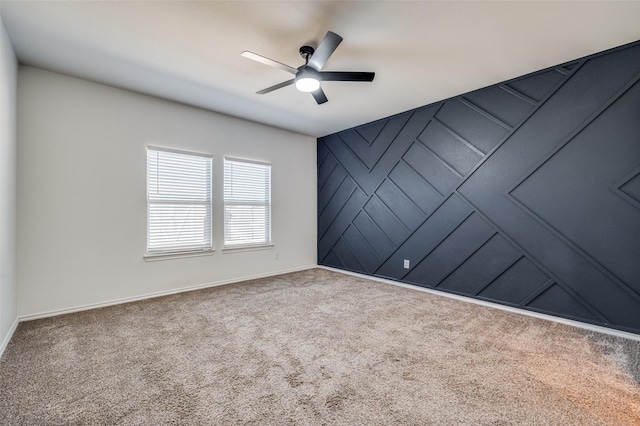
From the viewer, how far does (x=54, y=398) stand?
5.69 feet

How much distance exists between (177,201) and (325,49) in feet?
9.38

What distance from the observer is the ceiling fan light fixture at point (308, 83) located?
265cm

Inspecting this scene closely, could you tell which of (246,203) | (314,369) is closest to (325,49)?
(314,369)

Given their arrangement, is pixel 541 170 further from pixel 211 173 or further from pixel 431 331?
pixel 211 173

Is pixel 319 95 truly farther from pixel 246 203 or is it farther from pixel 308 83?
pixel 246 203

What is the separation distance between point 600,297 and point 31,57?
5954 mm

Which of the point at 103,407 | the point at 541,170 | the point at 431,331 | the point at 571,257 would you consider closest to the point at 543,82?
the point at 541,170

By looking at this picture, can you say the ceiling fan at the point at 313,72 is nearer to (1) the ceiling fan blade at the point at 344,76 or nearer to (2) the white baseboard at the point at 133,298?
(1) the ceiling fan blade at the point at 344,76

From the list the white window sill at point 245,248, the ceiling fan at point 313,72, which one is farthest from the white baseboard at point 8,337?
the ceiling fan at point 313,72

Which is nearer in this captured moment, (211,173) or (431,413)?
(431,413)

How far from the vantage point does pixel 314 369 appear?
2062 mm

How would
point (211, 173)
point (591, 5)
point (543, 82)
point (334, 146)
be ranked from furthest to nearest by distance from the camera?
point (334, 146) < point (211, 173) < point (543, 82) < point (591, 5)

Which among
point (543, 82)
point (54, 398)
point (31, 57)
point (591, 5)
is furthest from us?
point (543, 82)

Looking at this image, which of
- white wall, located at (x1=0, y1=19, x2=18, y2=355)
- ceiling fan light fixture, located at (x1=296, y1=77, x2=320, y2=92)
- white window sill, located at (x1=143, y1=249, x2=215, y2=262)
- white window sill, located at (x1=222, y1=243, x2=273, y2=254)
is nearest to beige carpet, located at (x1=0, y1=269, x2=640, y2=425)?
white wall, located at (x1=0, y1=19, x2=18, y2=355)
